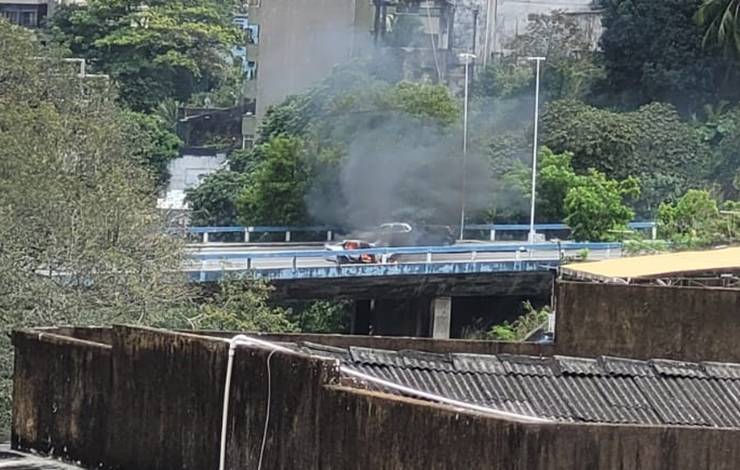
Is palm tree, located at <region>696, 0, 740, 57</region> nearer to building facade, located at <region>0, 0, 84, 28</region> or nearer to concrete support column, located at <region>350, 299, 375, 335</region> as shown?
concrete support column, located at <region>350, 299, 375, 335</region>

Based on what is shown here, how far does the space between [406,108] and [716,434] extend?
1619 inches

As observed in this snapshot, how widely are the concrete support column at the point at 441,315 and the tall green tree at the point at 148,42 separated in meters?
23.6

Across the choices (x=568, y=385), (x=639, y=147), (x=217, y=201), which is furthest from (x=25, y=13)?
(x=568, y=385)

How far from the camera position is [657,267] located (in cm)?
1694

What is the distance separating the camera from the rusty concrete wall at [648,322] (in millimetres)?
12703

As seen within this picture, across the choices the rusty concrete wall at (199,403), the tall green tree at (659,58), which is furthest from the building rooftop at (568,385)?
the tall green tree at (659,58)

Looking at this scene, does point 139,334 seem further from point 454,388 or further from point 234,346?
point 454,388

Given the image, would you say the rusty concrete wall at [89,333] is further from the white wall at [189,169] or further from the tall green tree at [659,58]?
the tall green tree at [659,58]

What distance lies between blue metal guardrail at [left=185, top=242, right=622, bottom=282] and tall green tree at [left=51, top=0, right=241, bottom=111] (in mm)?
20684

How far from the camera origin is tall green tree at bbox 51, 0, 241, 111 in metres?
62.6

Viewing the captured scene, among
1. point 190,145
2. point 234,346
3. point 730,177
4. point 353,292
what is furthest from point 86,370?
point 190,145

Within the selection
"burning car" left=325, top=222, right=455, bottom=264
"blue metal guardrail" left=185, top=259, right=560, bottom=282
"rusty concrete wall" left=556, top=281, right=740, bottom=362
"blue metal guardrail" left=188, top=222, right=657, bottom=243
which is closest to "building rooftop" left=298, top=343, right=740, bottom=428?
"rusty concrete wall" left=556, top=281, right=740, bottom=362

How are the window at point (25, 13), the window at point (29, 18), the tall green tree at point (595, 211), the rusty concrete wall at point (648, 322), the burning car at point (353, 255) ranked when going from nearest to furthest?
the rusty concrete wall at point (648, 322) < the burning car at point (353, 255) < the tall green tree at point (595, 211) < the window at point (25, 13) < the window at point (29, 18)

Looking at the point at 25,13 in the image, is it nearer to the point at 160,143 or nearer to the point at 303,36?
the point at 160,143
